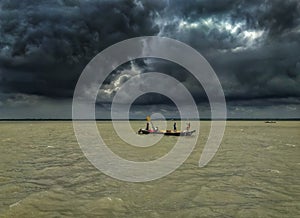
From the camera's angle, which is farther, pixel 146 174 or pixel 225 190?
pixel 146 174

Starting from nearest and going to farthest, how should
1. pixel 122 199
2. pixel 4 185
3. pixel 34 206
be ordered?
pixel 34 206 → pixel 122 199 → pixel 4 185

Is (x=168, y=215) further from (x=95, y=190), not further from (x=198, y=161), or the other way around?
(x=198, y=161)

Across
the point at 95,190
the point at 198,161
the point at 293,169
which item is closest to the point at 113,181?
the point at 95,190

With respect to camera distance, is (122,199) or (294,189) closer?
(122,199)

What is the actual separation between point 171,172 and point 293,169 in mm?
7946

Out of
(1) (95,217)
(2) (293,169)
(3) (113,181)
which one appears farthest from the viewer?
(2) (293,169)

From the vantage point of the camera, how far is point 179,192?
1176 centimetres

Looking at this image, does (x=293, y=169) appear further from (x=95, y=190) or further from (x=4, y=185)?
(x=4, y=185)

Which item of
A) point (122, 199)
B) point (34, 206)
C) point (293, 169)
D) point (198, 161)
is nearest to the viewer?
point (34, 206)

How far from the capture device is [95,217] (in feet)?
28.2

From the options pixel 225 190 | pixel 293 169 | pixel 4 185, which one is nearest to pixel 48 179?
pixel 4 185

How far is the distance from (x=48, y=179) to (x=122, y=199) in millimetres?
5468

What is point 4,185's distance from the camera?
499 inches

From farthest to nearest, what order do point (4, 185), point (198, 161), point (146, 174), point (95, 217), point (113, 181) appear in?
1. point (198, 161)
2. point (146, 174)
3. point (113, 181)
4. point (4, 185)
5. point (95, 217)
